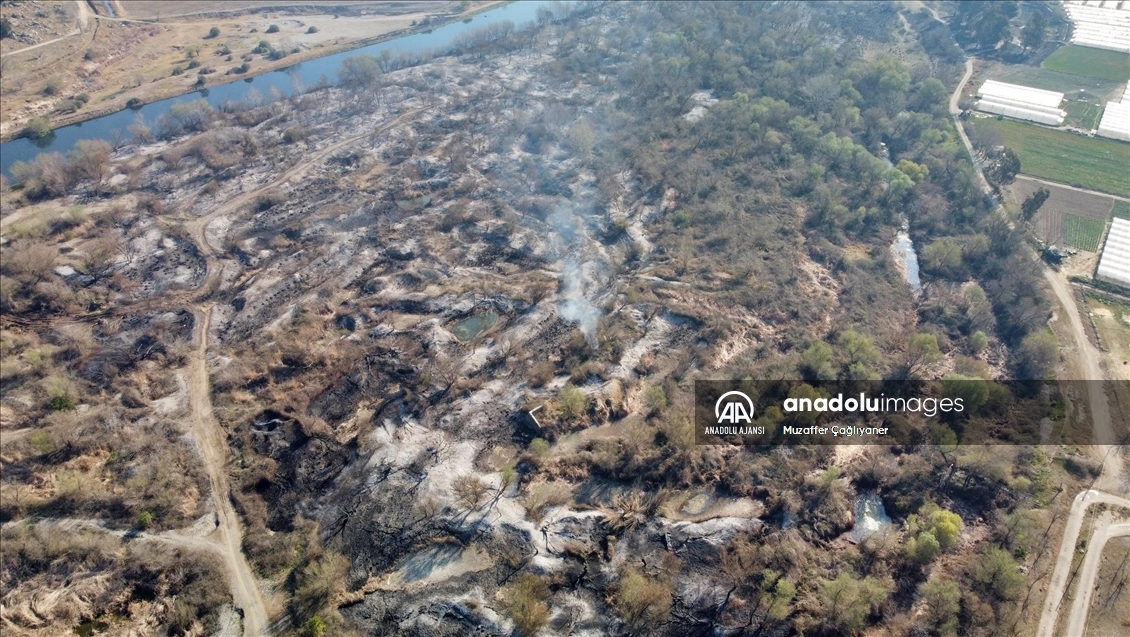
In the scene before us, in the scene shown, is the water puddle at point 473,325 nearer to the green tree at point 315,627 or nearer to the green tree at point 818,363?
the green tree at point 315,627

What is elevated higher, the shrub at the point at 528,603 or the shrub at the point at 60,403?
the shrub at the point at 60,403

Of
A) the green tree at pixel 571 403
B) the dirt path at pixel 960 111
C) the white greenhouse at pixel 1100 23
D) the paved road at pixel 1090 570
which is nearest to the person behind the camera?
the paved road at pixel 1090 570

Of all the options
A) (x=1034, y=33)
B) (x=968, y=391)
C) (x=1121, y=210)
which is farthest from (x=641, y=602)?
(x=1034, y=33)

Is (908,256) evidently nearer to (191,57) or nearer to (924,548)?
(924,548)

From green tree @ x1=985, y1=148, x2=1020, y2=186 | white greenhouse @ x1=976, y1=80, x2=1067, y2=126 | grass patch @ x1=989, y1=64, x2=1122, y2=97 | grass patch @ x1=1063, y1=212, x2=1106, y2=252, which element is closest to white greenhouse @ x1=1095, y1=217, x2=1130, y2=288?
grass patch @ x1=1063, y1=212, x2=1106, y2=252

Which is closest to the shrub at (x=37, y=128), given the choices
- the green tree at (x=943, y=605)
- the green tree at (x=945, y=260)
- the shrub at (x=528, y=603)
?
the shrub at (x=528, y=603)
